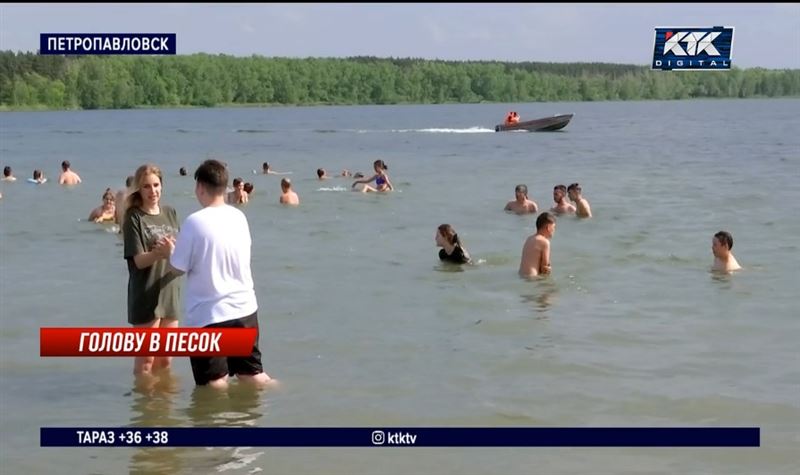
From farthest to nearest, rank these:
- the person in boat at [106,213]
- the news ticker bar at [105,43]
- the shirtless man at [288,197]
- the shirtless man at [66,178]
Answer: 1. the shirtless man at [66,178]
2. the shirtless man at [288,197]
3. the person in boat at [106,213]
4. the news ticker bar at [105,43]

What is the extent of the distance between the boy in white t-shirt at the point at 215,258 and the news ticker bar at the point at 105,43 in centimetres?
614

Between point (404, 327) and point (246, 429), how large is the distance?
14.1ft

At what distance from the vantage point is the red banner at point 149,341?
6984mm

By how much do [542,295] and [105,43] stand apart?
19.9 ft

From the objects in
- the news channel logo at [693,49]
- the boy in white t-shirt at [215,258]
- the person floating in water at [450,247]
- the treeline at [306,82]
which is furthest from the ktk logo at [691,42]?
the treeline at [306,82]

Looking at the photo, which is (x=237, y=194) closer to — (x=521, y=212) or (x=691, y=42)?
(x=521, y=212)

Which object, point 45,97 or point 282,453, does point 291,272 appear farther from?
point 45,97

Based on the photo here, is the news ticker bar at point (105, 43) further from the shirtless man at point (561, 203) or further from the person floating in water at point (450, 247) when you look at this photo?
the shirtless man at point (561, 203)

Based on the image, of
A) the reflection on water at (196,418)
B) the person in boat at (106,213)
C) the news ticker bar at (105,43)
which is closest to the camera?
the reflection on water at (196,418)

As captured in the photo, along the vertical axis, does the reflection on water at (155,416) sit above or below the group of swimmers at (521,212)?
below

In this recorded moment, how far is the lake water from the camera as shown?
728cm

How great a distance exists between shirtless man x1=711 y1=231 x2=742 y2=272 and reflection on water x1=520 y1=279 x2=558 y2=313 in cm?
252

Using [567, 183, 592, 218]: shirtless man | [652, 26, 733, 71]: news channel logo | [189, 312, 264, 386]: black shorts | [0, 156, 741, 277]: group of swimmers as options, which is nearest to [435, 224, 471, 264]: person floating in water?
[0, 156, 741, 277]: group of swimmers

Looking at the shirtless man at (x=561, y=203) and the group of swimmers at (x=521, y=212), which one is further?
the shirtless man at (x=561, y=203)
